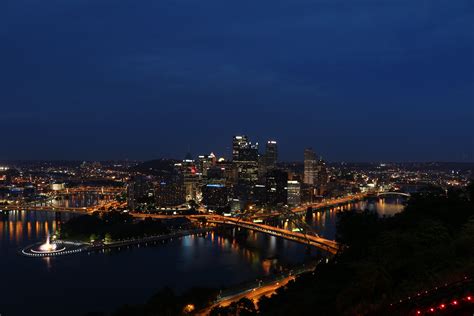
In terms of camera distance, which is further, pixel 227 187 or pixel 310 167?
pixel 310 167

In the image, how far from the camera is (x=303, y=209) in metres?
30.0

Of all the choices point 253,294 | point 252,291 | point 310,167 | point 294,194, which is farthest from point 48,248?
point 310,167

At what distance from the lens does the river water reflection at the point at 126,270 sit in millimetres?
11273

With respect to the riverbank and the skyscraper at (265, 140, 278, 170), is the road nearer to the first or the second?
the riverbank

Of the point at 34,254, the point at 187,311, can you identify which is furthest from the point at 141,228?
the point at 187,311

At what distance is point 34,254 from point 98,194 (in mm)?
25105

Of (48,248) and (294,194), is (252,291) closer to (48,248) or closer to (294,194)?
(48,248)

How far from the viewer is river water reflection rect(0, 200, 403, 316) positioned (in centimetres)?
1127

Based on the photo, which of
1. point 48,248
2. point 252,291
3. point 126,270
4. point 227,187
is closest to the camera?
point 252,291

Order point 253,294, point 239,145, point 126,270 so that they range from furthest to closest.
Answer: point 239,145 → point 126,270 → point 253,294

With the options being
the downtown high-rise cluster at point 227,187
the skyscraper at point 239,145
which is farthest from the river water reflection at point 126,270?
the skyscraper at point 239,145

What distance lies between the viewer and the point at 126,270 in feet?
46.3

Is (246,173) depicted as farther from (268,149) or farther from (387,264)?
(387,264)

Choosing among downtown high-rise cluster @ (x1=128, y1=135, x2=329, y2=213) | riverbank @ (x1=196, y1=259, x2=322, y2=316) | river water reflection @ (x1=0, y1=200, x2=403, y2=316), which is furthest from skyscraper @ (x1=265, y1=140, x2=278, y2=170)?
riverbank @ (x1=196, y1=259, x2=322, y2=316)
